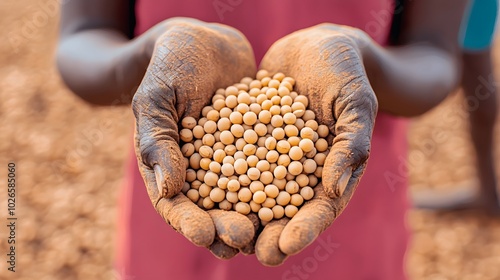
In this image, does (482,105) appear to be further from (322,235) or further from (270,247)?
(270,247)

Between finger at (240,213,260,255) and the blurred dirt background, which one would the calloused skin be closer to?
finger at (240,213,260,255)

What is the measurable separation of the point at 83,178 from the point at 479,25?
5.62 feet

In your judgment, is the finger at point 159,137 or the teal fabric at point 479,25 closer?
the finger at point 159,137

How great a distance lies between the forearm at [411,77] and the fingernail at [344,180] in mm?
238

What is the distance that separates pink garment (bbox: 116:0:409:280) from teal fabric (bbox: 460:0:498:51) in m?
0.69

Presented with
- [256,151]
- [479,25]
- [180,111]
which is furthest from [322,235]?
[479,25]

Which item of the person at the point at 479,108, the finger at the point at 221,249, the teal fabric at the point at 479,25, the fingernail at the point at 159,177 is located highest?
the fingernail at the point at 159,177

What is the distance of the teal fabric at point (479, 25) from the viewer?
1.66 metres

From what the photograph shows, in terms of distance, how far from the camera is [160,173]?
76 cm

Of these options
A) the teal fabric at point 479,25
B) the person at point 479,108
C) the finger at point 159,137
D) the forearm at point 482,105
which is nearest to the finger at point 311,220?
the finger at point 159,137

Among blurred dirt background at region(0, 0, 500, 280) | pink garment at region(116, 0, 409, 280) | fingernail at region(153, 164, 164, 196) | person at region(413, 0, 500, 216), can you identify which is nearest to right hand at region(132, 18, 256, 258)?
fingernail at region(153, 164, 164, 196)

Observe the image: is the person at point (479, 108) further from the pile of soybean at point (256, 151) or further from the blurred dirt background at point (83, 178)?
the pile of soybean at point (256, 151)

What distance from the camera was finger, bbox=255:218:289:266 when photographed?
0.73m

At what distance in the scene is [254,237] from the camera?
2.56 feet
